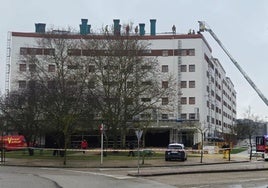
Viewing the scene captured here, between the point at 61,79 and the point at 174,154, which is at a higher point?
the point at 61,79

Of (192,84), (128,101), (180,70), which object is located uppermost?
(180,70)

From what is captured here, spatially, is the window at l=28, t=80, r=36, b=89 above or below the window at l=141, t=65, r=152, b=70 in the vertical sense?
below

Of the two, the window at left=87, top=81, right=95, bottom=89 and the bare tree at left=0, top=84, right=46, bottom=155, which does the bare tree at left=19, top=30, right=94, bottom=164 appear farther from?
the bare tree at left=0, top=84, right=46, bottom=155

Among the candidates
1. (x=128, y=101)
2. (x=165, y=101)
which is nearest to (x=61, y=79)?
(x=128, y=101)

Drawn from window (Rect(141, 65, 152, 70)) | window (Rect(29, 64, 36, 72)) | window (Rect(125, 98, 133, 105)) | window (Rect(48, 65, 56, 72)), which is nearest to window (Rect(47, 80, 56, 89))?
window (Rect(29, 64, 36, 72))

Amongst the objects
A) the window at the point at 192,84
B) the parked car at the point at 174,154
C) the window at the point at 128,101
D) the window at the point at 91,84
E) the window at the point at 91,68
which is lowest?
the parked car at the point at 174,154

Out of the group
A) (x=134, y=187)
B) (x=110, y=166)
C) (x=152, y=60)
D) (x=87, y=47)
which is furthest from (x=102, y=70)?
(x=134, y=187)

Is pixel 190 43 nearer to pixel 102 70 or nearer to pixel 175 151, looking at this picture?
pixel 102 70

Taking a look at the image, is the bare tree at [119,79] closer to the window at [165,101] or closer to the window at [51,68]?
the window at [165,101]

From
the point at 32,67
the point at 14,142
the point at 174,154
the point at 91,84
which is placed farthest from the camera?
the point at 14,142

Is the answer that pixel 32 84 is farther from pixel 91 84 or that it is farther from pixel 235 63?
pixel 235 63

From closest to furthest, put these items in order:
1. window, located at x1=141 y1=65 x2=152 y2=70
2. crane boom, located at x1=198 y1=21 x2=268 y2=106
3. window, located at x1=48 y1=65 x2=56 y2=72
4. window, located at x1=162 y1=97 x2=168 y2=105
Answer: crane boom, located at x1=198 y1=21 x2=268 y2=106
window, located at x1=48 y1=65 x2=56 y2=72
window, located at x1=141 y1=65 x2=152 y2=70
window, located at x1=162 y1=97 x2=168 y2=105

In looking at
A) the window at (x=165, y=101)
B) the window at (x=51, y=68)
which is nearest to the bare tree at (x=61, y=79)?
the window at (x=51, y=68)

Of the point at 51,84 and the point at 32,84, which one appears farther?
the point at 32,84
